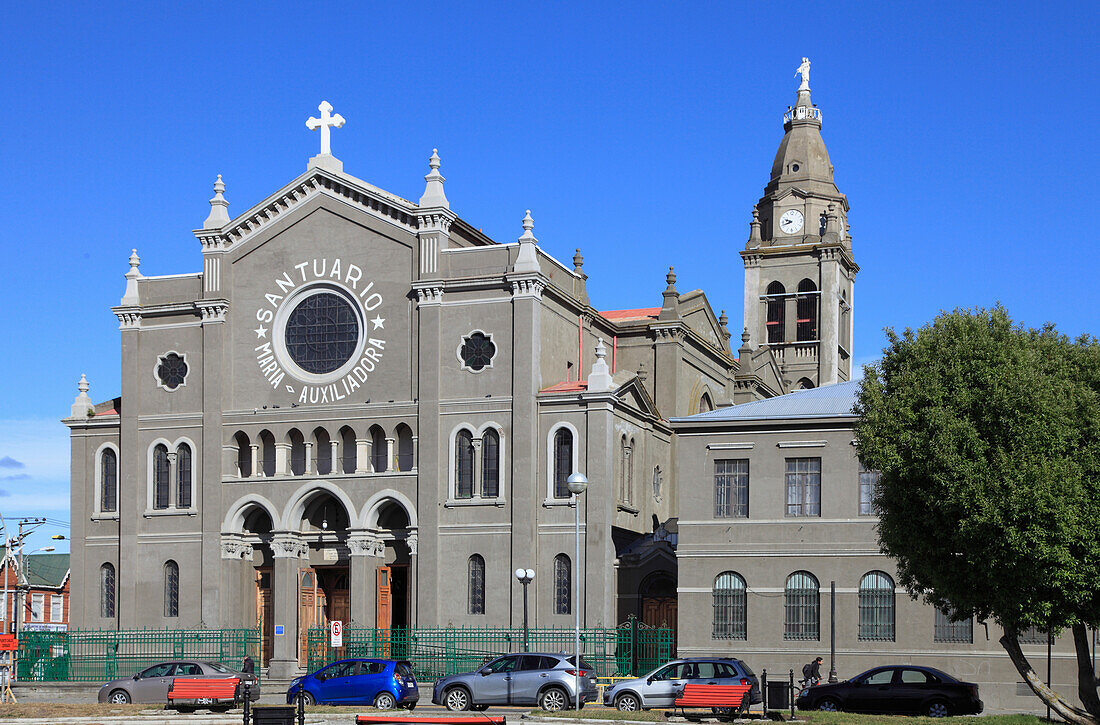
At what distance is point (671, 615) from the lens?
49312 millimetres

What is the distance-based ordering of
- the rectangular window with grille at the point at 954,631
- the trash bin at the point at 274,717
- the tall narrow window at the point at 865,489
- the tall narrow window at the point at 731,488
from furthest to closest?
the tall narrow window at the point at 731,488 → the tall narrow window at the point at 865,489 → the rectangular window with grille at the point at 954,631 → the trash bin at the point at 274,717

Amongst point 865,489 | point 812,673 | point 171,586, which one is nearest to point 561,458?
point 865,489

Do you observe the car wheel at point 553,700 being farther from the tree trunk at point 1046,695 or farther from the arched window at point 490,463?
the arched window at point 490,463

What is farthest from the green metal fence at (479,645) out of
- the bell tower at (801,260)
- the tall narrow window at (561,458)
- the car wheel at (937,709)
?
the bell tower at (801,260)

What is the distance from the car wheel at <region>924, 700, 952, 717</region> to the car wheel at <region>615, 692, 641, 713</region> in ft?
22.3

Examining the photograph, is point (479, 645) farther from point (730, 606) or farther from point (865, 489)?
point (865, 489)

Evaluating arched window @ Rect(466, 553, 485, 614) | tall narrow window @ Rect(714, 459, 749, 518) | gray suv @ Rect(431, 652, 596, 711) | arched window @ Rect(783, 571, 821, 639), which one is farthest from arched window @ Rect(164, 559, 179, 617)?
arched window @ Rect(783, 571, 821, 639)

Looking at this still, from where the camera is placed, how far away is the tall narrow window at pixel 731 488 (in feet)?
151

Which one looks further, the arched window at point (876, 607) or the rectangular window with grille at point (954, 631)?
the arched window at point (876, 607)

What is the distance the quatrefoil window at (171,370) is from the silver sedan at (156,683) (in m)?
16.4

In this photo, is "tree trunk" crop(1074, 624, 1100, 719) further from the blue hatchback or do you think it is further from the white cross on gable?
the white cross on gable

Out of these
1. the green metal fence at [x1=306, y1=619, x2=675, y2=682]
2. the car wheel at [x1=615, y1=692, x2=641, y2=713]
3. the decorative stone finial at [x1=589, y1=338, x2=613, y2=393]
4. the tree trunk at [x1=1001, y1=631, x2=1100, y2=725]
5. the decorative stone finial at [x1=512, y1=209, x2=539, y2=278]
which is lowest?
the green metal fence at [x1=306, y1=619, x2=675, y2=682]

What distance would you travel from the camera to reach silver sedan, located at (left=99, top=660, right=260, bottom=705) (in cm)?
4028

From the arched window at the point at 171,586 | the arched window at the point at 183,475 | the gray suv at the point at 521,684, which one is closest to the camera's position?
the gray suv at the point at 521,684
